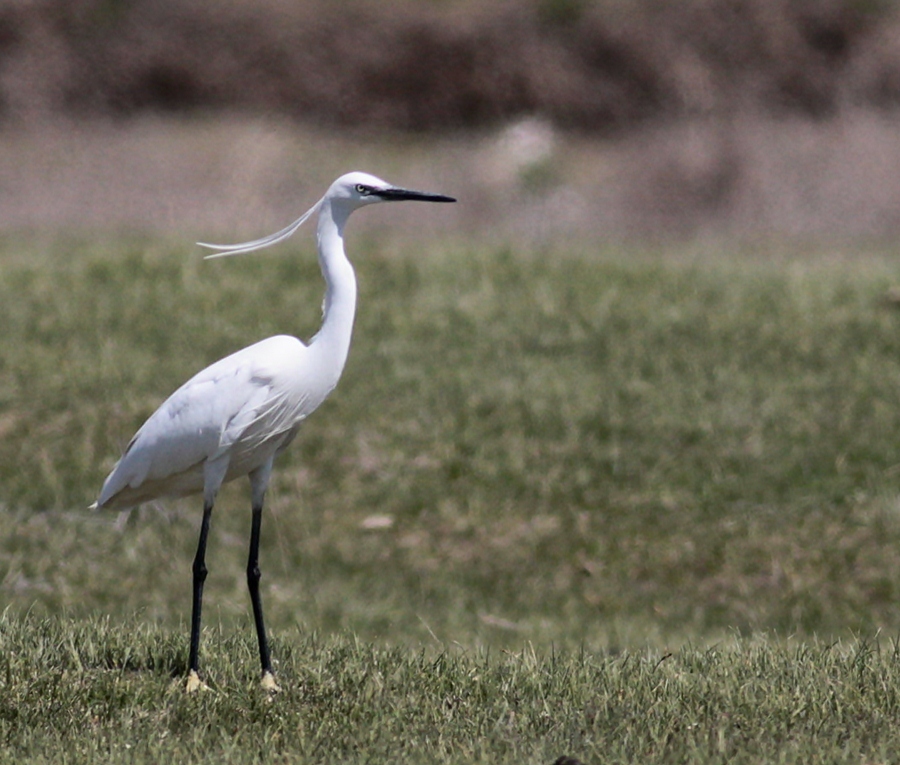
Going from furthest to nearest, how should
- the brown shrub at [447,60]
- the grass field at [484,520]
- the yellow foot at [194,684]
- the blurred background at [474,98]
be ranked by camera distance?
1. the brown shrub at [447,60]
2. the blurred background at [474,98]
3. the yellow foot at [194,684]
4. the grass field at [484,520]

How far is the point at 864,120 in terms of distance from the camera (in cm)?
2283

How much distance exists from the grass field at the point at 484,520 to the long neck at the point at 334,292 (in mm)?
1095

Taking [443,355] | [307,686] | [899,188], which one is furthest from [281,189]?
[307,686]

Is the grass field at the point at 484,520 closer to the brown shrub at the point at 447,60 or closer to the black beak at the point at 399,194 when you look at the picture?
the black beak at the point at 399,194

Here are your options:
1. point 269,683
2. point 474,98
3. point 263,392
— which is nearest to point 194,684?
point 269,683

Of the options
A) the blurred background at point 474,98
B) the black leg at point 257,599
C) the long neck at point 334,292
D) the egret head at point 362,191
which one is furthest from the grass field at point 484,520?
the blurred background at point 474,98

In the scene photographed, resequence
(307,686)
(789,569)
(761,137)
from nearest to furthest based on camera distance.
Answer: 1. (307,686)
2. (789,569)
3. (761,137)

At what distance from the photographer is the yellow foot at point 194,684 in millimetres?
4645

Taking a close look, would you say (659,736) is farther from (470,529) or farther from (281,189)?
(281,189)

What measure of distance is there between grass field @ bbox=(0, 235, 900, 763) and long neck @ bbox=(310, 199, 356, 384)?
1.10 m

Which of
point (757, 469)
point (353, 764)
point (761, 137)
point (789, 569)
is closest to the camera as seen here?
point (353, 764)

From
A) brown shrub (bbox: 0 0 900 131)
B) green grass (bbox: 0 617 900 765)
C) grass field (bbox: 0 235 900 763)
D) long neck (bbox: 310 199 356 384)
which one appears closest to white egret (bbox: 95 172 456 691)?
long neck (bbox: 310 199 356 384)

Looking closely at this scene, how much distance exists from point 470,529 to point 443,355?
2107mm

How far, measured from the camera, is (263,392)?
489cm
